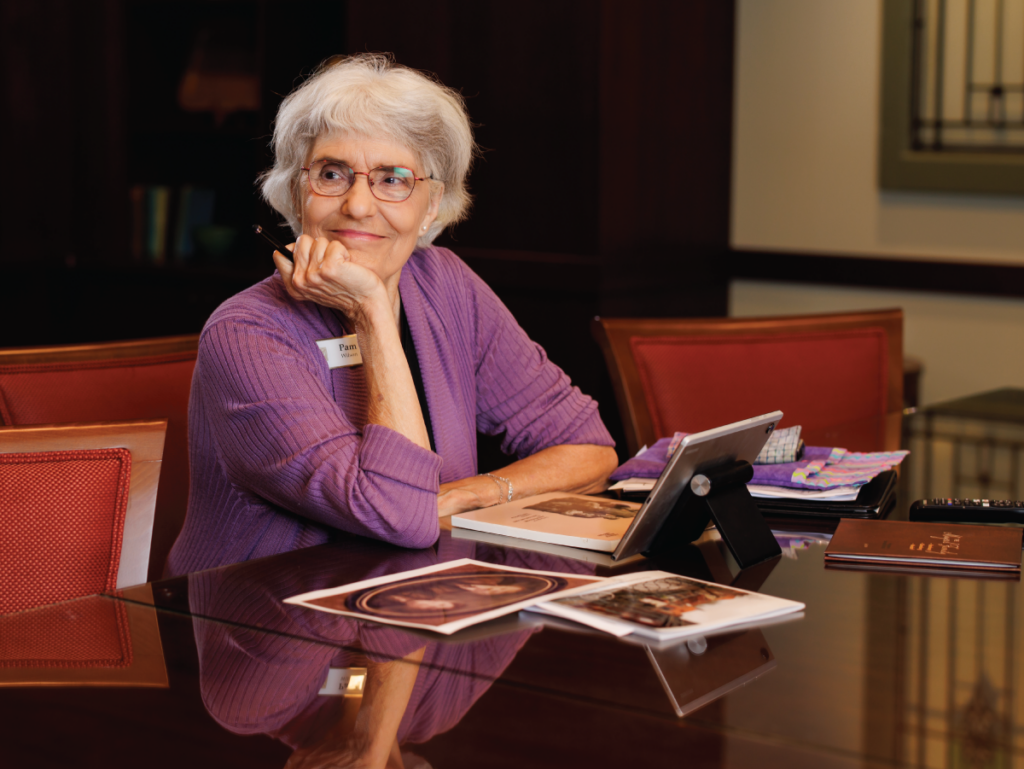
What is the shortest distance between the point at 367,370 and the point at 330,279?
0.14 metres

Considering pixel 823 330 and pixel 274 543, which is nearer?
pixel 274 543

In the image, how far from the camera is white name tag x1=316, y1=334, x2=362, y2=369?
180 cm

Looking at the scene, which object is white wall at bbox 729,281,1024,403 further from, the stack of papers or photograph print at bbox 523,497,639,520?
photograph print at bbox 523,497,639,520

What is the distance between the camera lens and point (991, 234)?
11.9 feet

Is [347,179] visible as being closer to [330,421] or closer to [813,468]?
[330,421]

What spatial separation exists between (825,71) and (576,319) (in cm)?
117

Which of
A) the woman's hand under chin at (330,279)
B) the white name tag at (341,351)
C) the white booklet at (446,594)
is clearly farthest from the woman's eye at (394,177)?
the white booklet at (446,594)

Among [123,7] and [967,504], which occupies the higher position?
[123,7]

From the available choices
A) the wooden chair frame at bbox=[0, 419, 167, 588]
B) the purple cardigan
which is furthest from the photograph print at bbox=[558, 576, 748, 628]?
the wooden chair frame at bbox=[0, 419, 167, 588]

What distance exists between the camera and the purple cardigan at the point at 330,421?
5.12ft

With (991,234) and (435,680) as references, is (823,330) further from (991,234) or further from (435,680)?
(435,680)

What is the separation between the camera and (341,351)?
5.97 ft

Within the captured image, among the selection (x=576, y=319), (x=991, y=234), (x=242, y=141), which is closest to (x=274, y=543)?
(x=576, y=319)

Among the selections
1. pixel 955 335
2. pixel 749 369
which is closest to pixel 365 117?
pixel 749 369
